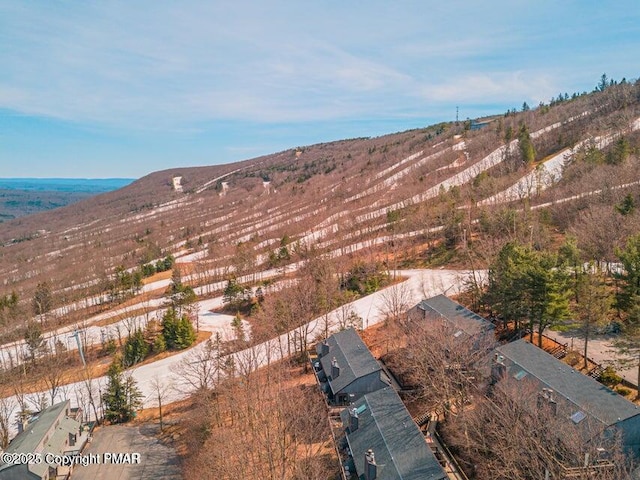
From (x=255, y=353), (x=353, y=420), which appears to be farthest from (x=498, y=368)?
(x=255, y=353)

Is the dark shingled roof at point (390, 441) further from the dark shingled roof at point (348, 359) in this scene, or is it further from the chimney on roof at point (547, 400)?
the chimney on roof at point (547, 400)

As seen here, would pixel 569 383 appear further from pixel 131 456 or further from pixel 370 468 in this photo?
pixel 131 456

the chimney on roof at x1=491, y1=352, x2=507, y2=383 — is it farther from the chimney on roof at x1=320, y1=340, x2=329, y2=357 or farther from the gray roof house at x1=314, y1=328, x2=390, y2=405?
the chimney on roof at x1=320, y1=340, x2=329, y2=357

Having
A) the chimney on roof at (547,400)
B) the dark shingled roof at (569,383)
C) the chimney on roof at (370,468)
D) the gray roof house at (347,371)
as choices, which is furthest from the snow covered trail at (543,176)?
the chimney on roof at (370,468)

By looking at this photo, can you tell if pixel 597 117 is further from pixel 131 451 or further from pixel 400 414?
pixel 131 451

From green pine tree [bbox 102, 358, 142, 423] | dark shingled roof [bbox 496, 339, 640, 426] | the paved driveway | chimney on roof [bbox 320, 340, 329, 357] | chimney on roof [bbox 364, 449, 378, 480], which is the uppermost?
dark shingled roof [bbox 496, 339, 640, 426]

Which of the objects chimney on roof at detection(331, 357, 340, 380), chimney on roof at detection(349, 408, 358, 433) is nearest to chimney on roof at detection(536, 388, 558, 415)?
chimney on roof at detection(349, 408, 358, 433)
